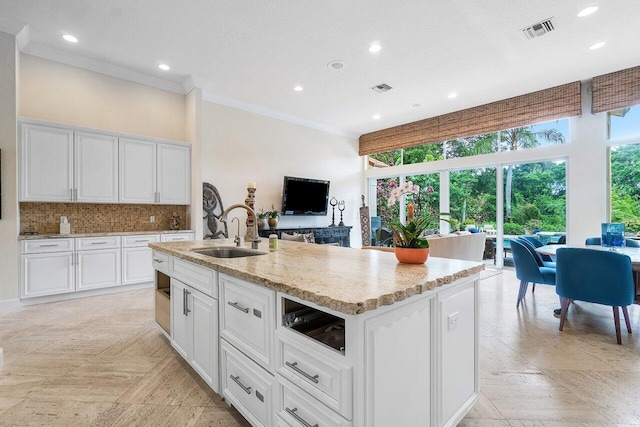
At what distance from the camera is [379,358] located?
40.9 inches

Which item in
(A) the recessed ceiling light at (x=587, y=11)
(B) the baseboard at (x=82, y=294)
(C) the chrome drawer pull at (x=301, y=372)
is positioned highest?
(A) the recessed ceiling light at (x=587, y=11)

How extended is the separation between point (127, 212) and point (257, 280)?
428 centimetres

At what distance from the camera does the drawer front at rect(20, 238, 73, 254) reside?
3.54m

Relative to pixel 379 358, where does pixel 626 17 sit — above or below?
above

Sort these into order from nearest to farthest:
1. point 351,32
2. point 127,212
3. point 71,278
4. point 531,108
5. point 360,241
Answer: point 351,32 → point 71,278 → point 127,212 → point 531,108 → point 360,241

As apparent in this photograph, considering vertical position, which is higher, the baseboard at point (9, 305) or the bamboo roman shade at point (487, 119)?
the bamboo roman shade at point (487, 119)

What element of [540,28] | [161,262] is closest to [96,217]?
[161,262]

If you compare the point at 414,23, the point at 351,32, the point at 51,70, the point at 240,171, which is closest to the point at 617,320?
the point at 414,23

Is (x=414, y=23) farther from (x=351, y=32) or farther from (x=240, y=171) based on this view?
(x=240, y=171)

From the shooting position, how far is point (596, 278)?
2.64 m

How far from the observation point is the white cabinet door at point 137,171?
4.33m

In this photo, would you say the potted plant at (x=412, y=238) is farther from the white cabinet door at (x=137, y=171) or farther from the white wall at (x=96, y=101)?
the white wall at (x=96, y=101)

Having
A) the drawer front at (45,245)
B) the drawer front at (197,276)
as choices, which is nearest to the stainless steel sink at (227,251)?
the drawer front at (197,276)

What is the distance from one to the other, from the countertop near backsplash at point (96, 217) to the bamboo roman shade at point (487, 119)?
16.0ft
